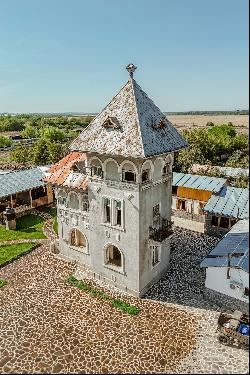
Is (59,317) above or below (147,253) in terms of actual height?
below

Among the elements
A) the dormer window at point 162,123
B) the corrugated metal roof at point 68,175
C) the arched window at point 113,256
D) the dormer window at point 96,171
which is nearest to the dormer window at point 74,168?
the corrugated metal roof at point 68,175

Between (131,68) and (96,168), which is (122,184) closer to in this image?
(96,168)

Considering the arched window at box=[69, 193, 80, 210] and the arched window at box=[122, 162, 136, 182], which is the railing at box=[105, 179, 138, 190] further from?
the arched window at box=[69, 193, 80, 210]

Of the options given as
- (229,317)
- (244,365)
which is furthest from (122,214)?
(244,365)

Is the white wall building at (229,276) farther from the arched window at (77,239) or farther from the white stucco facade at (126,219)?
the arched window at (77,239)

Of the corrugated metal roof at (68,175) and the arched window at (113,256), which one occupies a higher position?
the corrugated metal roof at (68,175)

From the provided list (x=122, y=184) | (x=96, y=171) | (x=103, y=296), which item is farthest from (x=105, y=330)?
(x=96, y=171)

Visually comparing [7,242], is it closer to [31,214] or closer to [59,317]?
[31,214]
